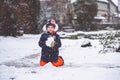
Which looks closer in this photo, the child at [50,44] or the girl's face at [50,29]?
the child at [50,44]

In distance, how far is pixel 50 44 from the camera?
288 inches

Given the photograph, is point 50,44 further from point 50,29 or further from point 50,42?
point 50,29

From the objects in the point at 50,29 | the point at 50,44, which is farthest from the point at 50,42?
the point at 50,29

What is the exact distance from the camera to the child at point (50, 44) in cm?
733

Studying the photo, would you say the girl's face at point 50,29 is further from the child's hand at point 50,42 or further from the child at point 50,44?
the child's hand at point 50,42

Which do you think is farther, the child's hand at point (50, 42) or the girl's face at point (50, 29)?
the girl's face at point (50, 29)

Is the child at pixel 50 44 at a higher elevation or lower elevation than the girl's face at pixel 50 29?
lower

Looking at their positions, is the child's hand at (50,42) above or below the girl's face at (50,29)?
below

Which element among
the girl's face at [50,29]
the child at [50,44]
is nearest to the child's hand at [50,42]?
the child at [50,44]

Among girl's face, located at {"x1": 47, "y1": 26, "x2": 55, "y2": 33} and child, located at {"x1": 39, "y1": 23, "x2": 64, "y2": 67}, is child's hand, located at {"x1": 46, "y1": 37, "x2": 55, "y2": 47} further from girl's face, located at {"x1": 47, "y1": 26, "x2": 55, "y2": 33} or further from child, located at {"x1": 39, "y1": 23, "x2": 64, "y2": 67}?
girl's face, located at {"x1": 47, "y1": 26, "x2": 55, "y2": 33}

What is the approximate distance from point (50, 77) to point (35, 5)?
26870 mm

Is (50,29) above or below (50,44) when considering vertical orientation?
above

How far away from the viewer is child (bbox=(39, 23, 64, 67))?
7.33 meters

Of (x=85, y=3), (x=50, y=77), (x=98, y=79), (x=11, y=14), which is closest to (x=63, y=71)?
(x=50, y=77)
